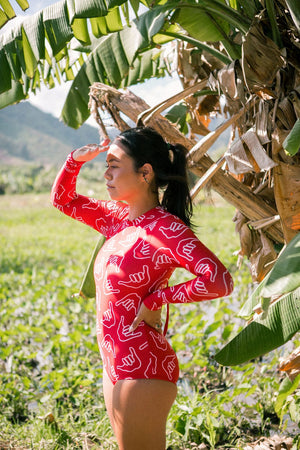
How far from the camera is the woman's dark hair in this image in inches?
65.4

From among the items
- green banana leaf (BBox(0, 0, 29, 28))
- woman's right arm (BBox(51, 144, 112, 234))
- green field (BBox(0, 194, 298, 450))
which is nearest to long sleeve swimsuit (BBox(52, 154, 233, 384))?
woman's right arm (BBox(51, 144, 112, 234))

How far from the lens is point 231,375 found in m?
3.11

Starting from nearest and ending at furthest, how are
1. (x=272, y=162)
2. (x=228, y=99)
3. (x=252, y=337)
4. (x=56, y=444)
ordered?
1. (x=252, y=337)
2. (x=272, y=162)
3. (x=228, y=99)
4. (x=56, y=444)

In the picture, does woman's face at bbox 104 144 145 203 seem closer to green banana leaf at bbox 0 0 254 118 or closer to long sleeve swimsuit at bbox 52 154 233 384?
long sleeve swimsuit at bbox 52 154 233 384

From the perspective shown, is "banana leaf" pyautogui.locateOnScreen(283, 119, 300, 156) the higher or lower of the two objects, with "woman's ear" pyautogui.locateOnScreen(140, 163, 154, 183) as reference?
higher

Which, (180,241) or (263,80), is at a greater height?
(263,80)

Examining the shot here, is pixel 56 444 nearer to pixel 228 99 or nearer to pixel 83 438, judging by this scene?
pixel 83 438

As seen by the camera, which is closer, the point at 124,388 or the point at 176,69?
the point at 124,388

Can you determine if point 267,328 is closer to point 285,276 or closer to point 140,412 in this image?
point 285,276

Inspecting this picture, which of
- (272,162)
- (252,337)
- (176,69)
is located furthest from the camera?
(176,69)

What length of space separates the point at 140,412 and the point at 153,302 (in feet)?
1.03

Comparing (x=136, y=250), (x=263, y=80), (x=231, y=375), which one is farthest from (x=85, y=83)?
(x=231, y=375)

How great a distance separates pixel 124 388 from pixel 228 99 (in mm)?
1202

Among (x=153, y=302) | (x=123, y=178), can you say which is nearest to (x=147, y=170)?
(x=123, y=178)
